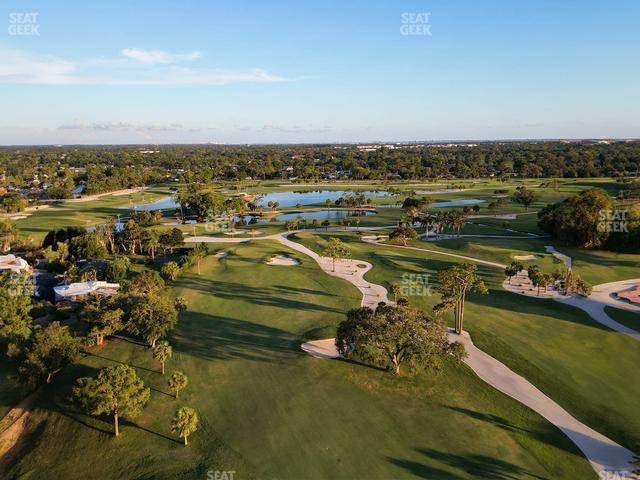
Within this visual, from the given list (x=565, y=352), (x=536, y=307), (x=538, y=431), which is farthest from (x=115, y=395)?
(x=536, y=307)

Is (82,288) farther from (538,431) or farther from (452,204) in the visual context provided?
(452,204)

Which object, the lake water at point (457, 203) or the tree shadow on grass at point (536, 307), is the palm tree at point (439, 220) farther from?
the lake water at point (457, 203)

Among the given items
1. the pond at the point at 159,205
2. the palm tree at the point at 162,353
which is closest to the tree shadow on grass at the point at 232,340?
the palm tree at the point at 162,353

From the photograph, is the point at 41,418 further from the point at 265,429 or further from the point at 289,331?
the point at 289,331

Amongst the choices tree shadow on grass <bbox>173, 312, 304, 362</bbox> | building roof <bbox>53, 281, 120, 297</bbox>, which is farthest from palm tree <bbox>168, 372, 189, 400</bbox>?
building roof <bbox>53, 281, 120, 297</bbox>

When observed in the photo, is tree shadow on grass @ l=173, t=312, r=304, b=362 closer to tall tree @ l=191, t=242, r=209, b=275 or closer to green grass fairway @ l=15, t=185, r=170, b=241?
tall tree @ l=191, t=242, r=209, b=275
